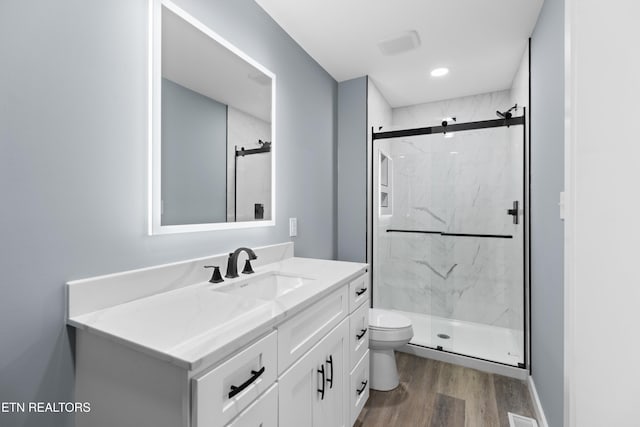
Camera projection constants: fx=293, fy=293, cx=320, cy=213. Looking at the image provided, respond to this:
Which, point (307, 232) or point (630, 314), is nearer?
point (630, 314)

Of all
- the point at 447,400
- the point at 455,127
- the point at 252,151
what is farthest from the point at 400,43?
the point at 447,400

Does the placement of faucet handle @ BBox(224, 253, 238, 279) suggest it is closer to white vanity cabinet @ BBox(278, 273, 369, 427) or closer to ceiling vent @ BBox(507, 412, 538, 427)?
white vanity cabinet @ BBox(278, 273, 369, 427)

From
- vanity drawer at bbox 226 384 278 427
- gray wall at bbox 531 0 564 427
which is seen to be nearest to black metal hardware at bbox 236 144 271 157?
vanity drawer at bbox 226 384 278 427

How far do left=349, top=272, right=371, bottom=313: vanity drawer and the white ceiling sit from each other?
1594mm

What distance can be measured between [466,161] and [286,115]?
5.36ft

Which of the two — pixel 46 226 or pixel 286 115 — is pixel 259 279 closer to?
pixel 46 226

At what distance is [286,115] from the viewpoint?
194cm

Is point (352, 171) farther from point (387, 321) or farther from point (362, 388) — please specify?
point (362, 388)

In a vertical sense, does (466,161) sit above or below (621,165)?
above

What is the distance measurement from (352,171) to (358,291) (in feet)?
4.18

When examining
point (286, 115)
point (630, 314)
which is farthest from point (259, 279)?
point (630, 314)

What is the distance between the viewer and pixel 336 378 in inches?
53.2

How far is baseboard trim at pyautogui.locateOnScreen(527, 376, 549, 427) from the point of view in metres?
1.56

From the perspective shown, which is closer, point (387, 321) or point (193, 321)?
point (193, 321)
